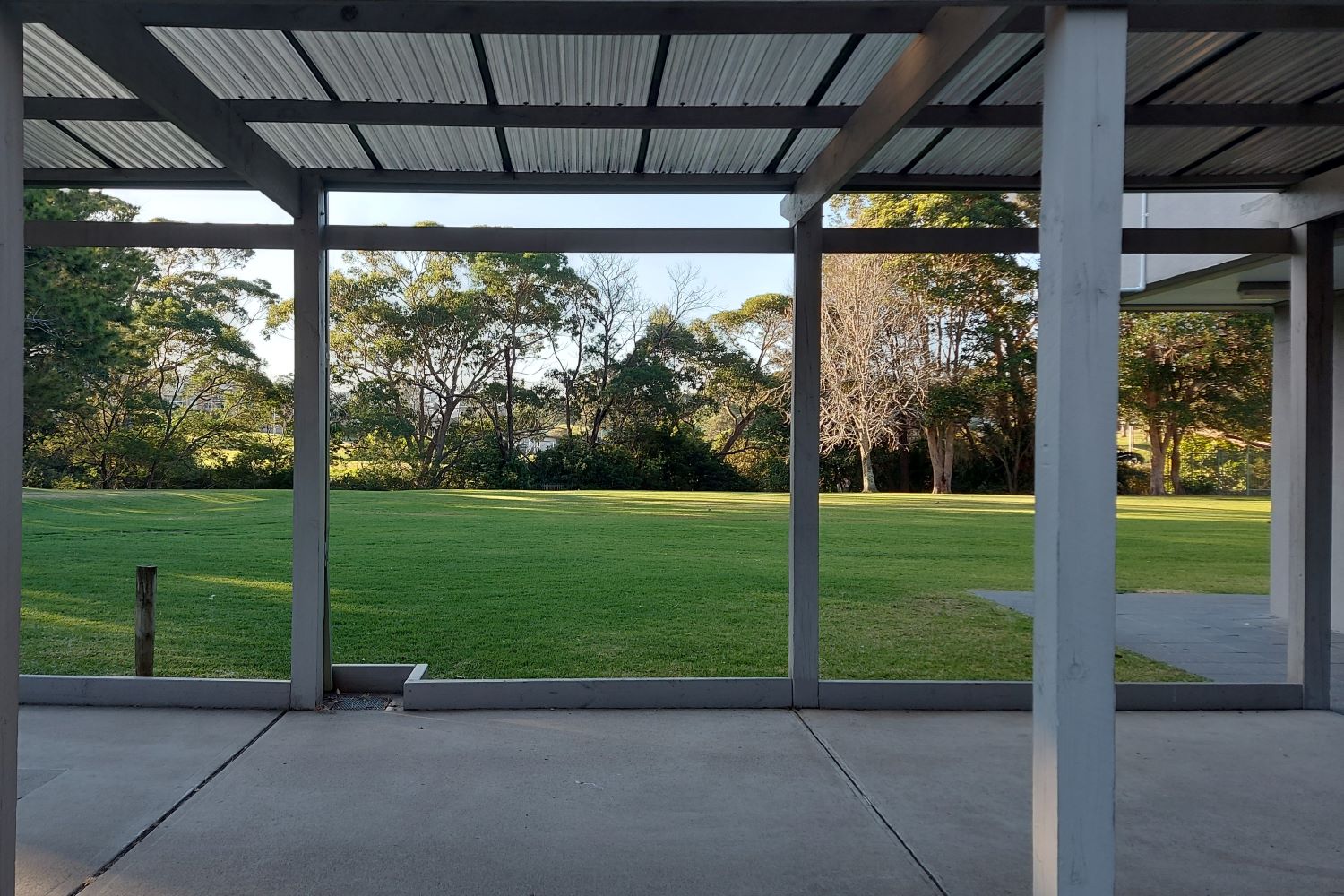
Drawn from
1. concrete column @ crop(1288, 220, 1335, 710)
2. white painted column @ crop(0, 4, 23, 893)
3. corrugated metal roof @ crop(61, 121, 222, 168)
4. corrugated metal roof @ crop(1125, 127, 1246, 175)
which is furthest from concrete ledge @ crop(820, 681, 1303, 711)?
corrugated metal roof @ crop(61, 121, 222, 168)

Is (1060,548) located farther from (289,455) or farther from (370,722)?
(289,455)

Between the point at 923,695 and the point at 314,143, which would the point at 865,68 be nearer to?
the point at 314,143

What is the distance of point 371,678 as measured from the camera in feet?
17.7

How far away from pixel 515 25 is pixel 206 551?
12.1m

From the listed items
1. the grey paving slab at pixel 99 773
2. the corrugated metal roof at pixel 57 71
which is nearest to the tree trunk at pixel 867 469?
the grey paving slab at pixel 99 773

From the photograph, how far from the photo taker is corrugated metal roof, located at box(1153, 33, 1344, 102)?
353cm

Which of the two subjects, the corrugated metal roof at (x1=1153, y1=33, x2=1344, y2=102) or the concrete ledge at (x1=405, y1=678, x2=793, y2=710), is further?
the concrete ledge at (x1=405, y1=678, x2=793, y2=710)

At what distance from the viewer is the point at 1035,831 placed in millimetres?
2395

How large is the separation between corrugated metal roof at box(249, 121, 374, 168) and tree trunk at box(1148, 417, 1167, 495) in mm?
25218

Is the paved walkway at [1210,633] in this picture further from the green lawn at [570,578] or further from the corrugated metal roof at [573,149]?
the corrugated metal roof at [573,149]

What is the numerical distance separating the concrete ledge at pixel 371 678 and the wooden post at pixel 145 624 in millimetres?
1094

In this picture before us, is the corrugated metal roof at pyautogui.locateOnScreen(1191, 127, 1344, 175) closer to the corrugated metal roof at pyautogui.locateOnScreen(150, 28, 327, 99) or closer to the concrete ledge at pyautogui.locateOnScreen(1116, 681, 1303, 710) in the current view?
the concrete ledge at pyautogui.locateOnScreen(1116, 681, 1303, 710)

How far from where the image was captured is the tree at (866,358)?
21.4m

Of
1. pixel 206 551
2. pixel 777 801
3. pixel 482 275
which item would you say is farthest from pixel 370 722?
pixel 482 275
